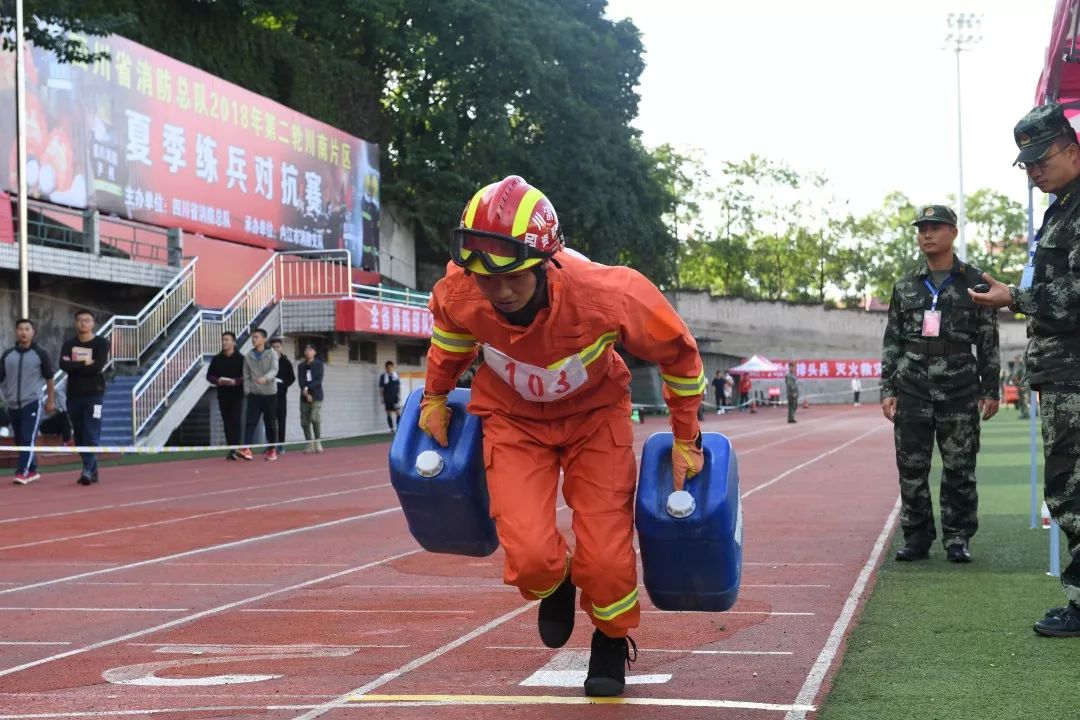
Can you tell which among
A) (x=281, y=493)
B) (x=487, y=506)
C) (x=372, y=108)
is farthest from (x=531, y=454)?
(x=372, y=108)

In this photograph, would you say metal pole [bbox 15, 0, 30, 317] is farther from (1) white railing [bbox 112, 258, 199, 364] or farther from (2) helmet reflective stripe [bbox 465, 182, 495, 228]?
Result: (2) helmet reflective stripe [bbox 465, 182, 495, 228]

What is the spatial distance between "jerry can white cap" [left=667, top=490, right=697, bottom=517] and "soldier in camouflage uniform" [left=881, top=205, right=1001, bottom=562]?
12.7ft

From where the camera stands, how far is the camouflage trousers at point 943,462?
27.7ft

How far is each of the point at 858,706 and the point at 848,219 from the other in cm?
8682

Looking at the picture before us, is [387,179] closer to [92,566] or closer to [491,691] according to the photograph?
[92,566]

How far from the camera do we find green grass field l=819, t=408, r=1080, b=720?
15.2 ft

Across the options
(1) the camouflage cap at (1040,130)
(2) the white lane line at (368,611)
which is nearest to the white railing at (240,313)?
(2) the white lane line at (368,611)

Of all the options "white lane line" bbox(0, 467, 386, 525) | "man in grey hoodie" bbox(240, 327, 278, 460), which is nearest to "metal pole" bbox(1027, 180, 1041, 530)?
"white lane line" bbox(0, 467, 386, 525)

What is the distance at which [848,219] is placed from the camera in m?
89.1

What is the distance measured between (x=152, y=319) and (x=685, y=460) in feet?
76.6

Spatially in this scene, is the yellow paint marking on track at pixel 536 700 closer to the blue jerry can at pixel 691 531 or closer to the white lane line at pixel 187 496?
the blue jerry can at pixel 691 531

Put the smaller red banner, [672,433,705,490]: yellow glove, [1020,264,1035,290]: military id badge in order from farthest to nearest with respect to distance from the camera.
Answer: the smaller red banner < [1020,264,1035,290]: military id badge < [672,433,705,490]: yellow glove

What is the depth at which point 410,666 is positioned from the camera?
5.57m

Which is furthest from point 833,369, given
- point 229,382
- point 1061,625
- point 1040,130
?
point 1061,625
